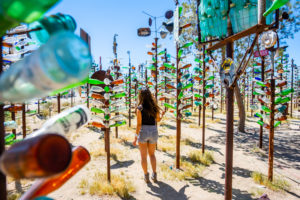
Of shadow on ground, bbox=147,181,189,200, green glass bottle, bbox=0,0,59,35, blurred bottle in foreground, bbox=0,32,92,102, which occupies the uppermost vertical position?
green glass bottle, bbox=0,0,59,35

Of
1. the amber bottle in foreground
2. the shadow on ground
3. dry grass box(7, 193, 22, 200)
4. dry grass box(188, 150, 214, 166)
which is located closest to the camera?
the amber bottle in foreground

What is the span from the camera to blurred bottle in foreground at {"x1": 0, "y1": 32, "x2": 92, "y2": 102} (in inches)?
17.0

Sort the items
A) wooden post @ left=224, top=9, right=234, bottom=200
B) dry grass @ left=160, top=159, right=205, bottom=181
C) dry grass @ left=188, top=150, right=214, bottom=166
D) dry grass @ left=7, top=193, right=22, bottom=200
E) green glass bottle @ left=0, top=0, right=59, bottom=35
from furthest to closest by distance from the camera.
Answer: dry grass @ left=188, top=150, right=214, bottom=166, dry grass @ left=160, top=159, right=205, bottom=181, dry grass @ left=7, top=193, right=22, bottom=200, wooden post @ left=224, top=9, right=234, bottom=200, green glass bottle @ left=0, top=0, right=59, bottom=35

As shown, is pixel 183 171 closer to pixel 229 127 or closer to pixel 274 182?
pixel 274 182

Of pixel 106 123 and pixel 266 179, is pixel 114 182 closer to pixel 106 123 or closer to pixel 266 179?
pixel 106 123

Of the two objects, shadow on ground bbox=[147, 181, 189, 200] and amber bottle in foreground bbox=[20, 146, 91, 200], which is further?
shadow on ground bbox=[147, 181, 189, 200]

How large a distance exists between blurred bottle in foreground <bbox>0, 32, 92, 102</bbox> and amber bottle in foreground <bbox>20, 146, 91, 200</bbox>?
0.88 feet

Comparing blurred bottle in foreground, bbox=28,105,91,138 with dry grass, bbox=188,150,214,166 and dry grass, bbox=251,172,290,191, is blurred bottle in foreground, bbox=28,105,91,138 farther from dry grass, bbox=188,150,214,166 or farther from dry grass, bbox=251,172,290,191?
dry grass, bbox=188,150,214,166

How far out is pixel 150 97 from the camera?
116 inches

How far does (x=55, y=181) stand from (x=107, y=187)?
8.18 feet

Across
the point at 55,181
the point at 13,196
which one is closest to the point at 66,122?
the point at 55,181

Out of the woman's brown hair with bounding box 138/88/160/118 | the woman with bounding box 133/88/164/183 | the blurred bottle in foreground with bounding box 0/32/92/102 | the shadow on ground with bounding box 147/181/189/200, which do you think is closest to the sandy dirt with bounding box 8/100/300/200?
the shadow on ground with bounding box 147/181/189/200

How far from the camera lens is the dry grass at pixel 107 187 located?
2744 mm

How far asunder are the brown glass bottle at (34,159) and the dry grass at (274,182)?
3540 mm
